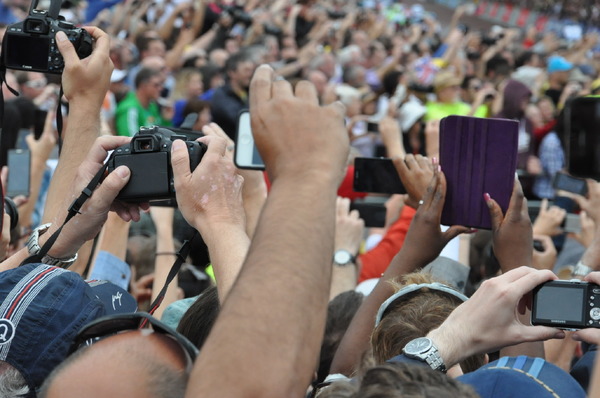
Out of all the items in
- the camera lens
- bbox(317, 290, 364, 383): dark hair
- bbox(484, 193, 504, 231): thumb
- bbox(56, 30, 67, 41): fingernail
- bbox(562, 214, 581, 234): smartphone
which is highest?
bbox(56, 30, 67, 41): fingernail

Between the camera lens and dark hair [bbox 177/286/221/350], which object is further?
the camera lens

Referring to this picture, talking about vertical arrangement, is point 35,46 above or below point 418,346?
above

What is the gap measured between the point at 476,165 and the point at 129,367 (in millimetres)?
1260

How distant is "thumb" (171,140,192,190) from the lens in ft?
5.97

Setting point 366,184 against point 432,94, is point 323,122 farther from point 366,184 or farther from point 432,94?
point 432,94

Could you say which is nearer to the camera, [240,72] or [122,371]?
[122,371]

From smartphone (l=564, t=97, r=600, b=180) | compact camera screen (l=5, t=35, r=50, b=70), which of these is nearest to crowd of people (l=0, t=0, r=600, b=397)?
compact camera screen (l=5, t=35, r=50, b=70)

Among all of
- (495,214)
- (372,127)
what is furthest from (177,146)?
(372,127)

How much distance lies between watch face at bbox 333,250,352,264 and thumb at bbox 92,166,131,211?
4.33 ft

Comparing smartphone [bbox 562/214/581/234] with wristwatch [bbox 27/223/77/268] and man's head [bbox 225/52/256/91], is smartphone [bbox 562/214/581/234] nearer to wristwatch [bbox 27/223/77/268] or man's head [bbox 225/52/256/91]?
wristwatch [bbox 27/223/77/268]

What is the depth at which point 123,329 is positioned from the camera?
152cm

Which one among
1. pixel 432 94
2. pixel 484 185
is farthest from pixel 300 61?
pixel 484 185

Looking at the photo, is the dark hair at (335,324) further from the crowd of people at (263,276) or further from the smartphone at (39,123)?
the smartphone at (39,123)

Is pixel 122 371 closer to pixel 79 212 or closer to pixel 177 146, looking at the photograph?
pixel 177 146
